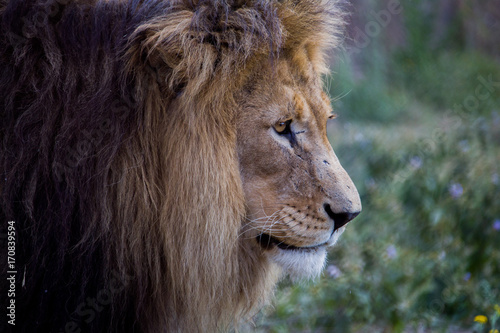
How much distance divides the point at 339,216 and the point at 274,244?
28cm

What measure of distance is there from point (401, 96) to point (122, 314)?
280 inches

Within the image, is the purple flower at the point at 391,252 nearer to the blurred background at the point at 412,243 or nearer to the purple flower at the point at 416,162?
the blurred background at the point at 412,243

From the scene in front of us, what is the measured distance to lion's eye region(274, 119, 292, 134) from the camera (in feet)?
6.94

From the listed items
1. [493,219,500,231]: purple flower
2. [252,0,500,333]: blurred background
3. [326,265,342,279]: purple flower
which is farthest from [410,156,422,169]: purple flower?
[326,265,342,279]: purple flower

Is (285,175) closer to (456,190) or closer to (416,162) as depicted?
(456,190)

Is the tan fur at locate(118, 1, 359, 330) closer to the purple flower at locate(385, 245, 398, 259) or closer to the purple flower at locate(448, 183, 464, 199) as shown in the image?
the purple flower at locate(385, 245, 398, 259)

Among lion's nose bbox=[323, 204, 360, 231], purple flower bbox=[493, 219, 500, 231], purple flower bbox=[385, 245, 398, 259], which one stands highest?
lion's nose bbox=[323, 204, 360, 231]

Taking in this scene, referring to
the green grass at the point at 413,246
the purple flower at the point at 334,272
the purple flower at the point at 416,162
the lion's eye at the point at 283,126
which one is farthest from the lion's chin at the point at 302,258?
the purple flower at the point at 416,162

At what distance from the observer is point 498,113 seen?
6656mm

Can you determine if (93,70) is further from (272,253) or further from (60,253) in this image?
(272,253)

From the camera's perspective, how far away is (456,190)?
3980mm

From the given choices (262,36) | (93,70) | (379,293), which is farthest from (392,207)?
(93,70)

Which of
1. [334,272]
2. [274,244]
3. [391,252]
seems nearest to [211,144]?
[274,244]

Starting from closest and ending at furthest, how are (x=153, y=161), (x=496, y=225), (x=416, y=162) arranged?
(x=153, y=161), (x=496, y=225), (x=416, y=162)
